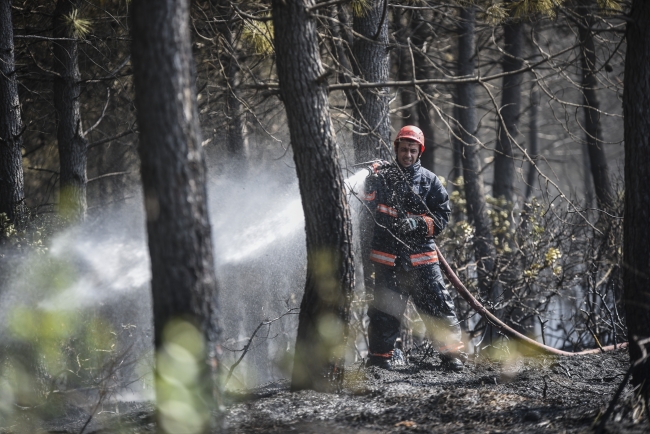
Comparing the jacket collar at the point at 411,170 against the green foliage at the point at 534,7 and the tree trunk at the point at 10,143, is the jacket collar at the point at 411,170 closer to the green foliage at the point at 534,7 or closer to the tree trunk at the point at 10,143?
the green foliage at the point at 534,7

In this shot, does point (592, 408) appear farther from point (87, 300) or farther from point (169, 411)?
point (87, 300)

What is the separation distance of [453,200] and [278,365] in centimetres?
361

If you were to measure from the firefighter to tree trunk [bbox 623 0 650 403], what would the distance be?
187cm

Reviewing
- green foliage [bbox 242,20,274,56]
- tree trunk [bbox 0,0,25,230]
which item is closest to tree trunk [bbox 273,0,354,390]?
green foliage [bbox 242,20,274,56]

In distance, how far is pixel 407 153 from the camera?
5828 millimetres

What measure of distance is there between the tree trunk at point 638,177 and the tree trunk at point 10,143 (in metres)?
5.13

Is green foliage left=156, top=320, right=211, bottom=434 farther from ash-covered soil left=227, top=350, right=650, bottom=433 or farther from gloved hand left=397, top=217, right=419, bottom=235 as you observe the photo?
gloved hand left=397, top=217, right=419, bottom=235

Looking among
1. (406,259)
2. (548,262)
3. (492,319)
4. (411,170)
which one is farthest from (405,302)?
(548,262)

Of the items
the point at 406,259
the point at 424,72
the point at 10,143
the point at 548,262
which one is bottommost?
Result: the point at 548,262

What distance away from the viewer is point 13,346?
5793 mm

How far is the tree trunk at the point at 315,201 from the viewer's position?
4.32m

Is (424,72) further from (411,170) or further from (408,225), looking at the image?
(408,225)

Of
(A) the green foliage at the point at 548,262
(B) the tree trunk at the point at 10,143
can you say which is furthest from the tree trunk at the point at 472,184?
(B) the tree trunk at the point at 10,143

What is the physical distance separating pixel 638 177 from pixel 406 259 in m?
2.18
